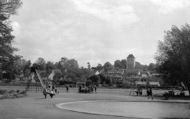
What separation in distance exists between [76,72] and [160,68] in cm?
11745

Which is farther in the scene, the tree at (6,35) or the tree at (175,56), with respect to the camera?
the tree at (175,56)

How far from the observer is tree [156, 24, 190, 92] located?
68425 millimetres

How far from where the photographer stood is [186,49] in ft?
226

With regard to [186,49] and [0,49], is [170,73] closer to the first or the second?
[186,49]

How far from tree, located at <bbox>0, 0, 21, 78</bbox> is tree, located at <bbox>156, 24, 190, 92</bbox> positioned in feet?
96.7

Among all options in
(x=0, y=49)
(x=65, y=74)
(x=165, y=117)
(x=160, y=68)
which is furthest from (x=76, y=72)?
(x=165, y=117)

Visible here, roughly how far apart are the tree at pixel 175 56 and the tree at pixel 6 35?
96.7ft

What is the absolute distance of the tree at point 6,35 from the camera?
5397 cm

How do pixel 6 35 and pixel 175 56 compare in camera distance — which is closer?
pixel 6 35

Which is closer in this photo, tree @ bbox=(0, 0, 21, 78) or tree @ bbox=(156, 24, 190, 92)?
tree @ bbox=(0, 0, 21, 78)

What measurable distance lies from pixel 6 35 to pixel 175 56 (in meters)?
31.8

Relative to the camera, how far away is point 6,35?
56.3 m

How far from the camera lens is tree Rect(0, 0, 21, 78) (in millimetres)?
53969

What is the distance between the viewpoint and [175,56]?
7031cm
